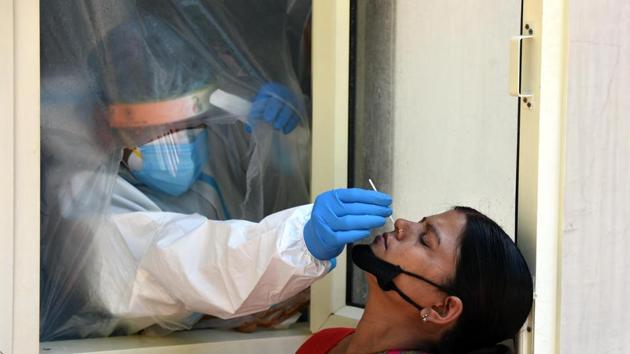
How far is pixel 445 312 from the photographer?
167 cm

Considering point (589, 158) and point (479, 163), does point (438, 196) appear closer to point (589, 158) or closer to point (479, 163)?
point (479, 163)

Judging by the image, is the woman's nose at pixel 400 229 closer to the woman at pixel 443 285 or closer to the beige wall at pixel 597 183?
the woman at pixel 443 285

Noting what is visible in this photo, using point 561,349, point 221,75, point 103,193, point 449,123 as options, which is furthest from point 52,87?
point 561,349

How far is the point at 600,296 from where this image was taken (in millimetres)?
→ 1507

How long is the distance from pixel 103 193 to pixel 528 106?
1076 mm

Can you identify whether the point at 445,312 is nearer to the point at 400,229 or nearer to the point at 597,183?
the point at 400,229

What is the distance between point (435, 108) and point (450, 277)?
17.3 inches

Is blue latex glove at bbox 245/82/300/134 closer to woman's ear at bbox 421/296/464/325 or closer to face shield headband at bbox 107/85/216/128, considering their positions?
face shield headband at bbox 107/85/216/128

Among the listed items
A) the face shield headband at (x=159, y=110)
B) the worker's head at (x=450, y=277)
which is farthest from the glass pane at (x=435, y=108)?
the face shield headband at (x=159, y=110)

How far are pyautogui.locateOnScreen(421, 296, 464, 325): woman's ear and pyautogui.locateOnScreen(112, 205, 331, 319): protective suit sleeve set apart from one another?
0.23 metres

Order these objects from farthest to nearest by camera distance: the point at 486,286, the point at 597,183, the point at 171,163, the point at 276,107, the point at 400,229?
1. the point at 276,107
2. the point at 171,163
3. the point at 400,229
4. the point at 486,286
5. the point at 597,183

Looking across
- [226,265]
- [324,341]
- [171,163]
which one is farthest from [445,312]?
[171,163]

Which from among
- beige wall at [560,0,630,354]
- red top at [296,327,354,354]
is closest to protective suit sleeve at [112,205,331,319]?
red top at [296,327,354,354]

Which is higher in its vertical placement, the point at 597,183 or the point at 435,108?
the point at 435,108
